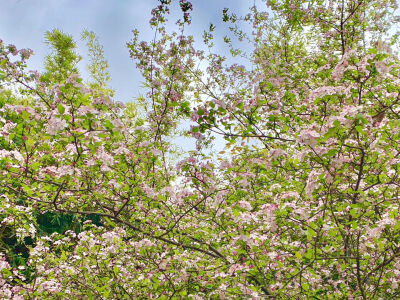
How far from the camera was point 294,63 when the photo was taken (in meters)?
5.81

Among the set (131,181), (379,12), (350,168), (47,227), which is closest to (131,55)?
(131,181)

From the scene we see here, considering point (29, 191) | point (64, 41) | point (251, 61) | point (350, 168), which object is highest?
point (64, 41)

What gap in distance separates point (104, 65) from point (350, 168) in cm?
1734

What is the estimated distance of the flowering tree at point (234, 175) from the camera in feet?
9.15

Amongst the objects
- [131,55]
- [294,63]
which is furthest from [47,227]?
[294,63]

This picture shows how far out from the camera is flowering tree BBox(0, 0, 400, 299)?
279 cm

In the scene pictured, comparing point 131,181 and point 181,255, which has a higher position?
point 131,181

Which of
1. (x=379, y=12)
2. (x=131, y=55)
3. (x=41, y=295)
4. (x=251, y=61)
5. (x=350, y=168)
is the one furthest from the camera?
(x=251, y=61)

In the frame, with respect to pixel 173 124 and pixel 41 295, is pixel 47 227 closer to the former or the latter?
pixel 41 295

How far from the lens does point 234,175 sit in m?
3.97

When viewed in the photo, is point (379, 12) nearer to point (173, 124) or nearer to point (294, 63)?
point (294, 63)

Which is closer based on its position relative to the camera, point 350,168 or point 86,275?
point 350,168

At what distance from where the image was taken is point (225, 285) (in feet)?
11.7

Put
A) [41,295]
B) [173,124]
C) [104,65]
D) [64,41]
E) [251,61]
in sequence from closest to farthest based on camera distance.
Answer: [41,295] < [173,124] < [251,61] < [64,41] < [104,65]
